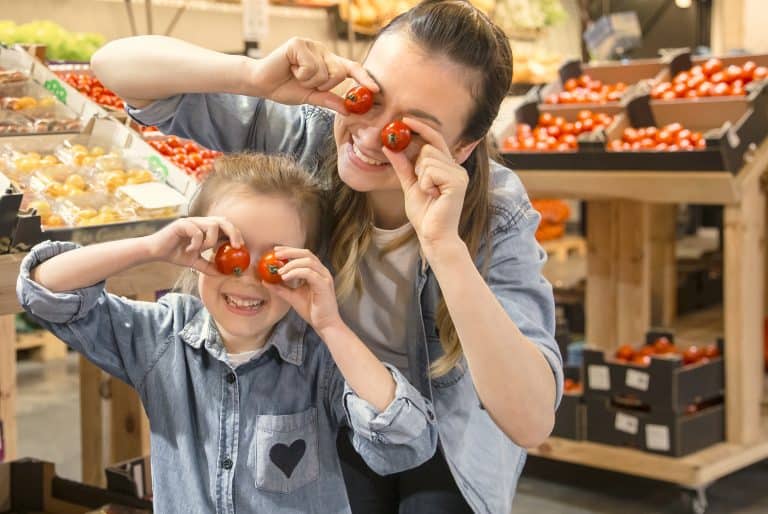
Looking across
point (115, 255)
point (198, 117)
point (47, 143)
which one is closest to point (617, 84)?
point (47, 143)

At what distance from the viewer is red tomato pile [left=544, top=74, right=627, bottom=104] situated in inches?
189

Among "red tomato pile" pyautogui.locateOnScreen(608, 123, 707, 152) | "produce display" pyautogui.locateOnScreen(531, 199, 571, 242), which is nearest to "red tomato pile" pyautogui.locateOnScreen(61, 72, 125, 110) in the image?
"red tomato pile" pyautogui.locateOnScreen(608, 123, 707, 152)

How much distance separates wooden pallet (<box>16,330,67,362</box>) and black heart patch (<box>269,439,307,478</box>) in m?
4.82

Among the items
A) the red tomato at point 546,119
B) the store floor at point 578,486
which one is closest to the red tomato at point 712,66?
the red tomato at point 546,119

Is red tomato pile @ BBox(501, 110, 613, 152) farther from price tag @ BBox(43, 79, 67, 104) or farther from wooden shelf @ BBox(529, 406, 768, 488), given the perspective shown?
price tag @ BBox(43, 79, 67, 104)

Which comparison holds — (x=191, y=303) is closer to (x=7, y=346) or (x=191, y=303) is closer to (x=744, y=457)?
(x=7, y=346)

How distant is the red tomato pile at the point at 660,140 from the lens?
4.18 meters

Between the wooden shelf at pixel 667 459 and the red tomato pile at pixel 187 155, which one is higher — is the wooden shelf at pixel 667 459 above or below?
below

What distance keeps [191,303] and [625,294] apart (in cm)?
328

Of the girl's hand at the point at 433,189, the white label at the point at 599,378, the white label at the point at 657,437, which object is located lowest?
the white label at the point at 657,437

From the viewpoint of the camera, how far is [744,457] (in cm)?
412

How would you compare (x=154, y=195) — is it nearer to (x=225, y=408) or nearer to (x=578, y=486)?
(x=225, y=408)

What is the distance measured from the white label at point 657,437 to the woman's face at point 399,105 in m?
2.73

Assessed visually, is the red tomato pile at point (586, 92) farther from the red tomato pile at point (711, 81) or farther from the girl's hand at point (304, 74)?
the girl's hand at point (304, 74)
